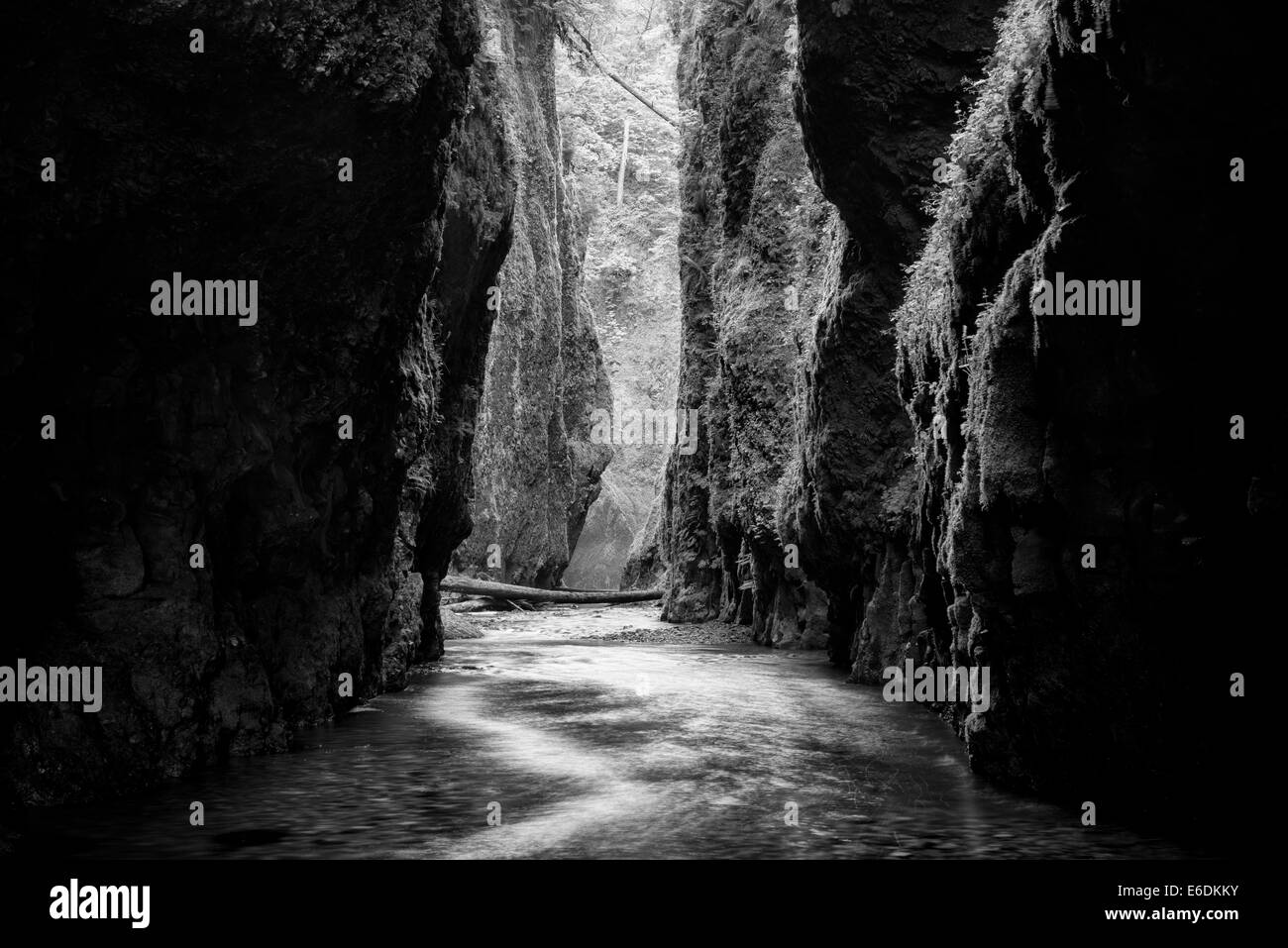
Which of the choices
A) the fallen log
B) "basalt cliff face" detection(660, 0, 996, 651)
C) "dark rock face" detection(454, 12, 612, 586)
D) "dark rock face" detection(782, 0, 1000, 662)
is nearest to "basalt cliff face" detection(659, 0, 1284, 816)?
"dark rock face" detection(782, 0, 1000, 662)

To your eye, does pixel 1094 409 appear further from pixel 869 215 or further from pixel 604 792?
pixel 869 215

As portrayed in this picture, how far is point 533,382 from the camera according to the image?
131ft

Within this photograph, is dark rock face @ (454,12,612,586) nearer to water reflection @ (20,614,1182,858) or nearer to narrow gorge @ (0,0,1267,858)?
narrow gorge @ (0,0,1267,858)

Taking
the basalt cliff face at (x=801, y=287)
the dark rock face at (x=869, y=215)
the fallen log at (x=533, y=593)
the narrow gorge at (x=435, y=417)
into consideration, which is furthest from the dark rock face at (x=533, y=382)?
the narrow gorge at (x=435, y=417)

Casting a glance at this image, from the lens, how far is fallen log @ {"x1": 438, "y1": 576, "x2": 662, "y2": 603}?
2911 centimetres

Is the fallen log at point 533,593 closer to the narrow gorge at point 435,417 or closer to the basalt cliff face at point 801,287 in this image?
the basalt cliff face at point 801,287

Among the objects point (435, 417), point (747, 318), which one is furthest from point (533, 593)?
point (435, 417)

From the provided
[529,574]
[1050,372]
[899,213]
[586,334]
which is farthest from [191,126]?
[586,334]

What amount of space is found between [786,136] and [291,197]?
1482 centimetres

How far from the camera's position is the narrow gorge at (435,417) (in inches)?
214

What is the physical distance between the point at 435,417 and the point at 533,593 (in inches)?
717

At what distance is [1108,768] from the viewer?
250 inches

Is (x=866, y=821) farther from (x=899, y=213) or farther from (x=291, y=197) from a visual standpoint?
(x=899, y=213)

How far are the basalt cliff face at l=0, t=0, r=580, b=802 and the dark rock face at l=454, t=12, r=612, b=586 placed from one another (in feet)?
68.3
